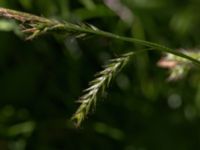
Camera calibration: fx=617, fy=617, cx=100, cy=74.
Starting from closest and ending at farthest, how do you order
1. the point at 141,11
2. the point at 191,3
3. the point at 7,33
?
the point at 7,33 < the point at 141,11 < the point at 191,3

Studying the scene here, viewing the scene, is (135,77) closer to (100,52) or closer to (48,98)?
(100,52)

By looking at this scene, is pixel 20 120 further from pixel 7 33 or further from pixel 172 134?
pixel 172 134

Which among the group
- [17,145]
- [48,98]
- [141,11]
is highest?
[141,11]

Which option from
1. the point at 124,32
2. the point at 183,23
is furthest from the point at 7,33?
the point at 183,23

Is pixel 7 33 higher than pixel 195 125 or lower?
higher

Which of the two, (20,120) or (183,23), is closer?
(20,120)

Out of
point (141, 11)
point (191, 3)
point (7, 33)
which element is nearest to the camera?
point (7, 33)

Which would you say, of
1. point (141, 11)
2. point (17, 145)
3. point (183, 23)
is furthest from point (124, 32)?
point (17, 145)
